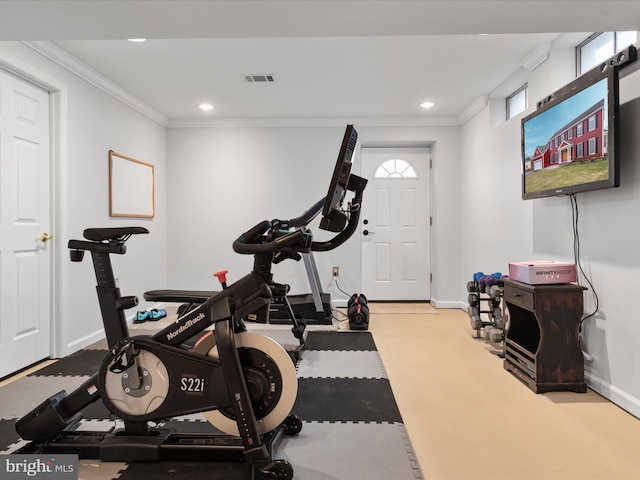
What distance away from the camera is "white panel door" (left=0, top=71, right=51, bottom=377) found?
9.05 ft

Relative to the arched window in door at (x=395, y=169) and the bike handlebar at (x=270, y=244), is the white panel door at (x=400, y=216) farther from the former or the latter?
the bike handlebar at (x=270, y=244)

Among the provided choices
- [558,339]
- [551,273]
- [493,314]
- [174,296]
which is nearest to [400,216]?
[493,314]

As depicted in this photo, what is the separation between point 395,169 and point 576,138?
3099 millimetres

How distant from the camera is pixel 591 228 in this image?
2.55 meters

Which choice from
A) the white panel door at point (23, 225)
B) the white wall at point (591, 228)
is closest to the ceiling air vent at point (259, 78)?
the white panel door at point (23, 225)

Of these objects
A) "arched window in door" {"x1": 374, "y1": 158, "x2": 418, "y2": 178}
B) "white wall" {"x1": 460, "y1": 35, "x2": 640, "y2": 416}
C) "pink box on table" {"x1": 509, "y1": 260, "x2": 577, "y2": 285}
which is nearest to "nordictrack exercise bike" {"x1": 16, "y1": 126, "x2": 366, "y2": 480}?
"pink box on table" {"x1": 509, "y1": 260, "x2": 577, "y2": 285}

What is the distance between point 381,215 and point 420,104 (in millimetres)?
1577

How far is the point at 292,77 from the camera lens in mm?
3768

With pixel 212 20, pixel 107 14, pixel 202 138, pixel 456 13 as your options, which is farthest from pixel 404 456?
pixel 202 138

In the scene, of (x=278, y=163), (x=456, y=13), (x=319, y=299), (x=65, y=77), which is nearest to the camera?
(x=456, y=13)

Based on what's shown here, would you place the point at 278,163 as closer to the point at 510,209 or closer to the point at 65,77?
the point at 65,77

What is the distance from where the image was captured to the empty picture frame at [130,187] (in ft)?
13.1

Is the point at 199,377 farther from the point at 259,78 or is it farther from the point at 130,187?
the point at 130,187

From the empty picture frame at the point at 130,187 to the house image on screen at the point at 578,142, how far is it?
3.91 meters
